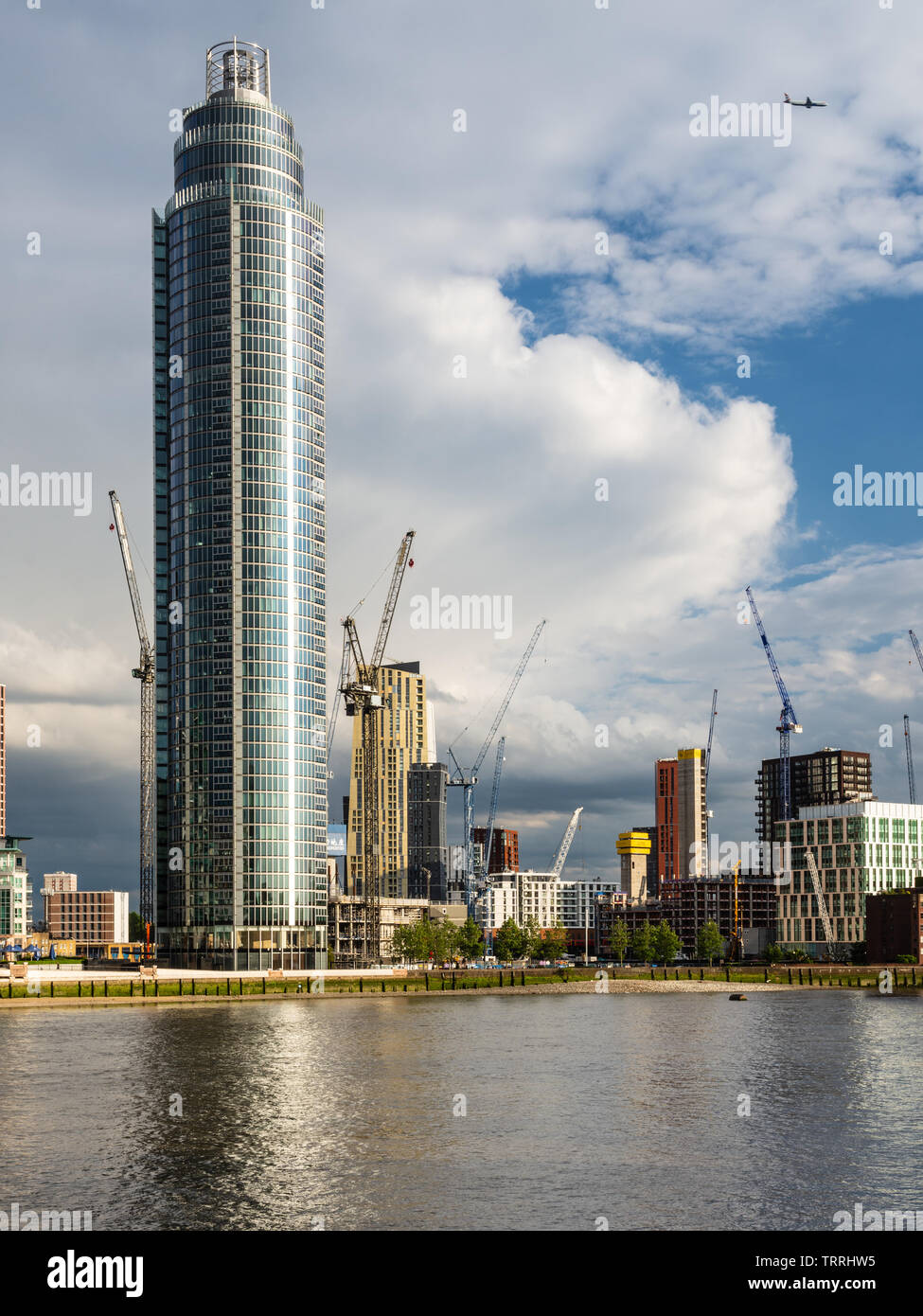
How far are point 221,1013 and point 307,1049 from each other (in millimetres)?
48820

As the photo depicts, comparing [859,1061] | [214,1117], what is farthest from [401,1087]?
[859,1061]

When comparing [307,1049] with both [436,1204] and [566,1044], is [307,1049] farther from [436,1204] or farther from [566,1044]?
[436,1204]

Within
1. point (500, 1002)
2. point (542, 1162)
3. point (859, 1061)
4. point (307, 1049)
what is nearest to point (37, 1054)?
point (307, 1049)

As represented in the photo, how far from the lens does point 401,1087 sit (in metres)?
81.2

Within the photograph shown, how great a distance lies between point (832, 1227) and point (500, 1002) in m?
134

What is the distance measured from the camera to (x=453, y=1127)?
66.7 m

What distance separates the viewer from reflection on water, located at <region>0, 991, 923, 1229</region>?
4966 centimetres

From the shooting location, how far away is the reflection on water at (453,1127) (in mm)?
49656

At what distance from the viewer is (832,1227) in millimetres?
46594

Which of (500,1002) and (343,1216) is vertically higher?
(343,1216)
